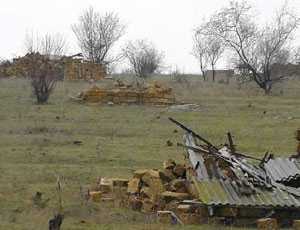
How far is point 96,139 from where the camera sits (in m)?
16.5

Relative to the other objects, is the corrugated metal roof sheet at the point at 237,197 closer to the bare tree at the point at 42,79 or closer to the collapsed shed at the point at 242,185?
the collapsed shed at the point at 242,185

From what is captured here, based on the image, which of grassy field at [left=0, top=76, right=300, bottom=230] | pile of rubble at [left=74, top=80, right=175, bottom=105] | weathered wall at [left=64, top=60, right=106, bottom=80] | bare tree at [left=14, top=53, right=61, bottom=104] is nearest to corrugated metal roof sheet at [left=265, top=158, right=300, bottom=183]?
grassy field at [left=0, top=76, right=300, bottom=230]

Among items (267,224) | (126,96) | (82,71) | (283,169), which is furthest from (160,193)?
(82,71)

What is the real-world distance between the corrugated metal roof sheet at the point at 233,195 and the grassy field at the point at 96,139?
1.51 ft

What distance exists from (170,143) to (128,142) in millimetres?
1154

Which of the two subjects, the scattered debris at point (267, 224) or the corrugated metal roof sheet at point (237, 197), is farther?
the corrugated metal roof sheet at point (237, 197)

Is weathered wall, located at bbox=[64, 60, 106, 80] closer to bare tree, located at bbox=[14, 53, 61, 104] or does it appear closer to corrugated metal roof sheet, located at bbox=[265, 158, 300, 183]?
bare tree, located at bbox=[14, 53, 61, 104]

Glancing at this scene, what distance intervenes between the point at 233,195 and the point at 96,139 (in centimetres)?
868

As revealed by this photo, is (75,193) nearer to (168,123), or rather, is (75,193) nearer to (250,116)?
(168,123)

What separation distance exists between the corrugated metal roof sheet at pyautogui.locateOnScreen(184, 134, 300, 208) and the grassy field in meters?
0.46

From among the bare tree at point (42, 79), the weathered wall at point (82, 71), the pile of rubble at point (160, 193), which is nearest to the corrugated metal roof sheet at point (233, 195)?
the pile of rubble at point (160, 193)

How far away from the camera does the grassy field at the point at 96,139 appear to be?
28.7ft

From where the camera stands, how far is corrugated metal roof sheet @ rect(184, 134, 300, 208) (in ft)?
25.8

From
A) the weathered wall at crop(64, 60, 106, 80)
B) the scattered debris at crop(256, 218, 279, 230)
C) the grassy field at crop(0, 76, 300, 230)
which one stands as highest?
the weathered wall at crop(64, 60, 106, 80)
